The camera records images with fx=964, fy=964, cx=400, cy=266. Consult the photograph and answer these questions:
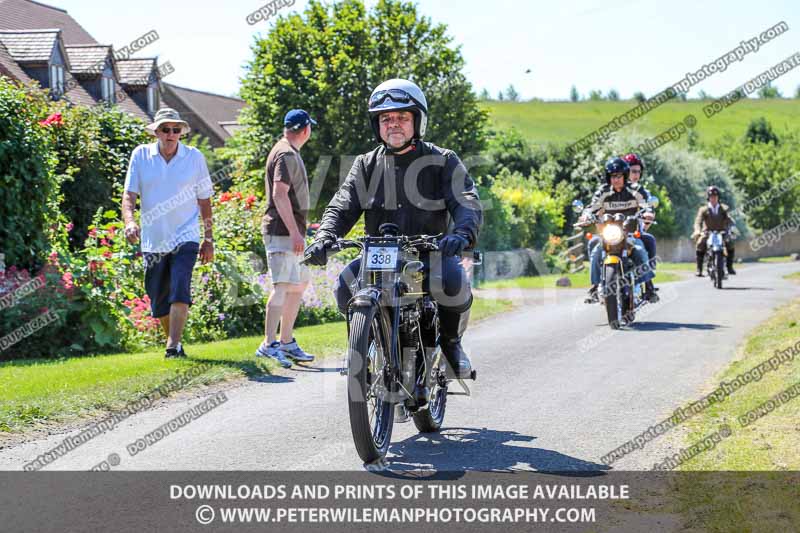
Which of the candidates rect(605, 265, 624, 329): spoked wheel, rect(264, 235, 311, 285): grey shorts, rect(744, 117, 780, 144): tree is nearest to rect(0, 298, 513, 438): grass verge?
rect(264, 235, 311, 285): grey shorts

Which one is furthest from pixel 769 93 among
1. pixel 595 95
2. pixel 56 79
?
pixel 56 79

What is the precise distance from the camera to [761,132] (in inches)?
3863

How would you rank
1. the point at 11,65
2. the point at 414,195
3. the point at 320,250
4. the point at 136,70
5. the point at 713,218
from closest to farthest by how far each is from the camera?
the point at 320,250
the point at 414,195
the point at 713,218
the point at 11,65
the point at 136,70

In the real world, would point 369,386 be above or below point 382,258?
below

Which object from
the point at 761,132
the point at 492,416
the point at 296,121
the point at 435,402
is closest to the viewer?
the point at 435,402

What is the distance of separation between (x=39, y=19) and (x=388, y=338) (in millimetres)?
35172

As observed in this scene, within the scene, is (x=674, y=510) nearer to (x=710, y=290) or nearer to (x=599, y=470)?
(x=599, y=470)

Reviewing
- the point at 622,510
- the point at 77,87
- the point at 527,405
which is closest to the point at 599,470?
the point at 622,510

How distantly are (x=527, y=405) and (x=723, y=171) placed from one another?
59.3 metres

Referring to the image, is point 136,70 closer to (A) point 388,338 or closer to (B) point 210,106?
(B) point 210,106

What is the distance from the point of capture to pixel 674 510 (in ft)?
15.3

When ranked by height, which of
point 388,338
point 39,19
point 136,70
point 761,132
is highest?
point 39,19

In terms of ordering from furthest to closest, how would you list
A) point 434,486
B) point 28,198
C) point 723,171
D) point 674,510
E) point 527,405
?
point 723,171 → point 28,198 → point 527,405 → point 434,486 → point 674,510

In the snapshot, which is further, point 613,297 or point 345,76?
point 345,76
